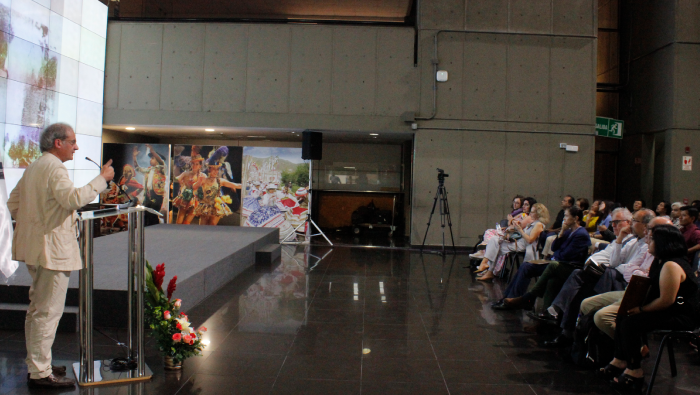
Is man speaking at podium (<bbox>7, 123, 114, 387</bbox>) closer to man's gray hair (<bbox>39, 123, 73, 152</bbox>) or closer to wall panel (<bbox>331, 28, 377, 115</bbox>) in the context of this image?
man's gray hair (<bbox>39, 123, 73, 152</bbox>)

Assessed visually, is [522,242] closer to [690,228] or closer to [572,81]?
[690,228]

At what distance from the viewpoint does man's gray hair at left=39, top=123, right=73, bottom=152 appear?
2955 millimetres

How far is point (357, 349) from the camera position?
159 inches

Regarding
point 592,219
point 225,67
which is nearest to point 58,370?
point 592,219

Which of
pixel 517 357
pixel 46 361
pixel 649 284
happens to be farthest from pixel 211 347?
pixel 649 284

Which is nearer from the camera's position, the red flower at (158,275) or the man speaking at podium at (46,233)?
the man speaking at podium at (46,233)

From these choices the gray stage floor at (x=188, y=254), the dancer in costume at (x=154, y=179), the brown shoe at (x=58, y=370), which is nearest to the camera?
the brown shoe at (x=58, y=370)

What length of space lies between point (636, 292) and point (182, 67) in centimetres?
937

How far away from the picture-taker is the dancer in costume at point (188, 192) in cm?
1045

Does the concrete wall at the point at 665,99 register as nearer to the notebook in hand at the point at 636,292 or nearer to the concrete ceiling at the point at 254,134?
the concrete ceiling at the point at 254,134

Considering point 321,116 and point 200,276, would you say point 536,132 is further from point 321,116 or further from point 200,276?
point 200,276

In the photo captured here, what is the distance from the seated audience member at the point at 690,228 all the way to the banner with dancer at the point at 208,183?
749cm

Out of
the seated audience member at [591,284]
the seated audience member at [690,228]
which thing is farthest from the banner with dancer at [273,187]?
the seated audience member at [591,284]

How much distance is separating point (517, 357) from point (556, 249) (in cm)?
158
